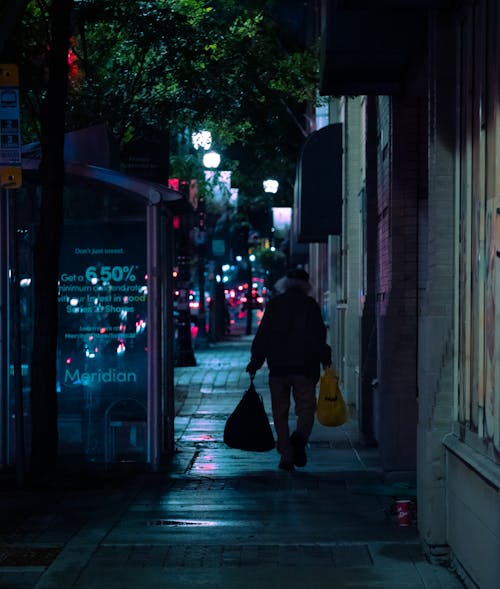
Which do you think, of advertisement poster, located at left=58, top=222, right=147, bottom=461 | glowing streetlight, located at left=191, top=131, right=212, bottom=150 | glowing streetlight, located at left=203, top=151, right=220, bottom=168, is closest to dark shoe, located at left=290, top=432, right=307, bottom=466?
advertisement poster, located at left=58, top=222, right=147, bottom=461

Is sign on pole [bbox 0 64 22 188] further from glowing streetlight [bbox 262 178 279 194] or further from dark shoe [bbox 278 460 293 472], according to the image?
glowing streetlight [bbox 262 178 279 194]

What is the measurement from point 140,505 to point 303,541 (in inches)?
79.3

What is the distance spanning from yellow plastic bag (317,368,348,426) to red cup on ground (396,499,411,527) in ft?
11.5

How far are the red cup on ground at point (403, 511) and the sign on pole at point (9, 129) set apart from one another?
4.10 meters

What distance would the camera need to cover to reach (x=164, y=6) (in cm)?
1839

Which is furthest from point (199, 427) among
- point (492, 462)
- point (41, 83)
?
point (492, 462)

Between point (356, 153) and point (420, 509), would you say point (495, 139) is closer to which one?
point (420, 509)

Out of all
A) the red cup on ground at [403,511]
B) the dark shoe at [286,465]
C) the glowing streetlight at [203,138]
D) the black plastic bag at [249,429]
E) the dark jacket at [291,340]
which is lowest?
the dark shoe at [286,465]

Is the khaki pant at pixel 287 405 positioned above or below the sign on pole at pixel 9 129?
below

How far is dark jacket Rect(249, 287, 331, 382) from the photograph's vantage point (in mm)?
12102

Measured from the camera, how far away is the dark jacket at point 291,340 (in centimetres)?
1210

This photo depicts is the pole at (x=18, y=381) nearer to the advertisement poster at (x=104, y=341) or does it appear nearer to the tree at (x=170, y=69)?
the advertisement poster at (x=104, y=341)

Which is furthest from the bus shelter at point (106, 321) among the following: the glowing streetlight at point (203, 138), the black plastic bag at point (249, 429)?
the glowing streetlight at point (203, 138)

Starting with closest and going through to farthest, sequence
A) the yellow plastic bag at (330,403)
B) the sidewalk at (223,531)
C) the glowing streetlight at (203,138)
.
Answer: the sidewalk at (223,531) < the yellow plastic bag at (330,403) < the glowing streetlight at (203,138)
